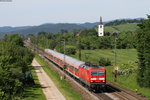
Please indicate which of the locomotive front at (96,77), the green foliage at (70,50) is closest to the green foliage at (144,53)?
the locomotive front at (96,77)

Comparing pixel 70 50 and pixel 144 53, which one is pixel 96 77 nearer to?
pixel 144 53

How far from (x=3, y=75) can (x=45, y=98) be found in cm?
1049

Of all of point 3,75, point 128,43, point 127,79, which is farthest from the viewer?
point 128,43

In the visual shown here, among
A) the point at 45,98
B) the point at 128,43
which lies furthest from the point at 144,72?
the point at 128,43

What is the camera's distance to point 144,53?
52.8 meters

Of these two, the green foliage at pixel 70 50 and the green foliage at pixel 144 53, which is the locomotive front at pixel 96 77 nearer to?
the green foliage at pixel 144 53

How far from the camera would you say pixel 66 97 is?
4431 cm

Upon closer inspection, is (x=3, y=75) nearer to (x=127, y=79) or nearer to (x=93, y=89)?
(x=93, y=89)

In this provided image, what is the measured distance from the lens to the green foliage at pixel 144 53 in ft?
168

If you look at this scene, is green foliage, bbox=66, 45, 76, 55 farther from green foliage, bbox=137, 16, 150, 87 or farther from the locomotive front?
the locomotive front

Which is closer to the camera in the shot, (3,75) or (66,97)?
(3,75)

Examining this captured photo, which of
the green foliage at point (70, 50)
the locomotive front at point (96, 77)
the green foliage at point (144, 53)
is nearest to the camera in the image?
the locomotive front at point (96, 77)

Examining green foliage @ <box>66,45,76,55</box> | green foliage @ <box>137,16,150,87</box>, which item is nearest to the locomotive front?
green foliage @ <box>137,16,150,87</box>

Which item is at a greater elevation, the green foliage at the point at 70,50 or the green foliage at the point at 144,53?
the green foliage at the point at 144,53
